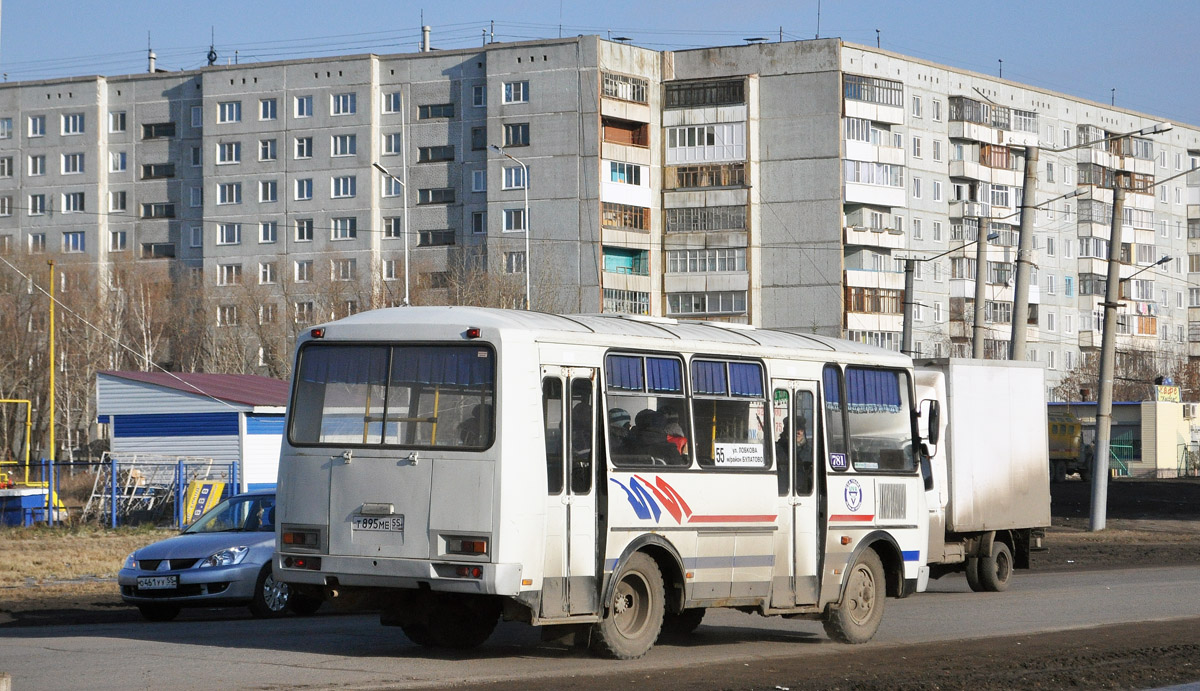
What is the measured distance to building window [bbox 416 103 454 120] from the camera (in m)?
82.1

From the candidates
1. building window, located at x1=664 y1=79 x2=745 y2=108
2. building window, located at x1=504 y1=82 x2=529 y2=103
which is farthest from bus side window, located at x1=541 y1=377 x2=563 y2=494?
building window, located at x1=664 y1=79 x2=745 y2=108

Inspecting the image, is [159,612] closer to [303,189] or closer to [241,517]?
[241,517]

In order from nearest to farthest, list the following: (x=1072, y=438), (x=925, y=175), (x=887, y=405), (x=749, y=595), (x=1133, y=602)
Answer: (x=749, y=595) → (x=887, y=405) → (x=1133, y=602) → (x=1072, y=438) → (x=925, y=175)

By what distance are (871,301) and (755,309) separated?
20.8ft

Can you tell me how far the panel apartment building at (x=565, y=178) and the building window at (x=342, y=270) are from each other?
0.26 meters

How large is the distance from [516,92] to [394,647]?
68.5 meters

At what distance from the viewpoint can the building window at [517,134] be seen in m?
79.5

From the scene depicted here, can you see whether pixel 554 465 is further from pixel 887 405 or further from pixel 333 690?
pixel 887 405

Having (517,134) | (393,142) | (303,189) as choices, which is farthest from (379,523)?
(303,189)

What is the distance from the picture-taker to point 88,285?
80.4 m

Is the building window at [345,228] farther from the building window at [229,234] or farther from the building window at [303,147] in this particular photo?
the building window at [229,234]

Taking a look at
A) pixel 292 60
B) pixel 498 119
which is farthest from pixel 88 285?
pixel 498 119

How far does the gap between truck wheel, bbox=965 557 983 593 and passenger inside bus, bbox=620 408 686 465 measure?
9691mm

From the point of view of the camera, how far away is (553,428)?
11.5 m
